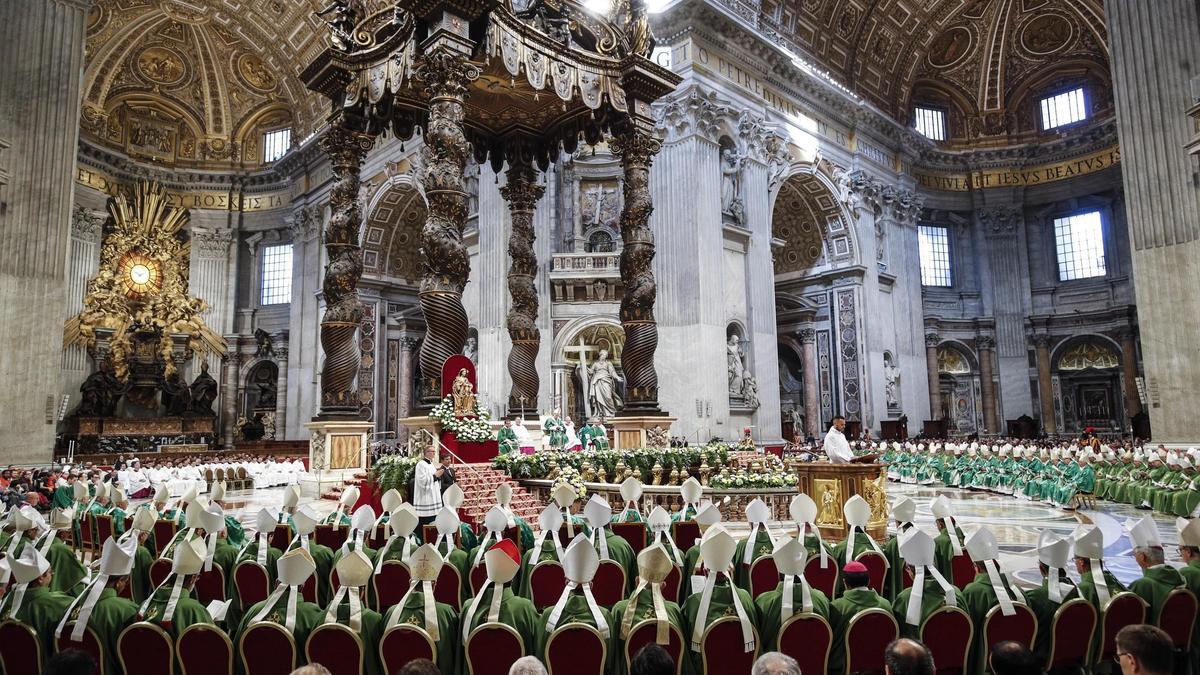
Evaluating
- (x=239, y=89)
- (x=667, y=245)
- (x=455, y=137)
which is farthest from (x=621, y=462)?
(x=239, y=89)

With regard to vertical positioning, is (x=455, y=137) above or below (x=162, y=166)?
below

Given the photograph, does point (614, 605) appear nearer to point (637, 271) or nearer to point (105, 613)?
point (105, 613)

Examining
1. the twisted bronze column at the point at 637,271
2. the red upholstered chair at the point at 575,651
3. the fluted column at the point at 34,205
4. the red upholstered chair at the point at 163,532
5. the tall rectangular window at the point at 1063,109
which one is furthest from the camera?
the tall rectangular window at the point at 1063,109

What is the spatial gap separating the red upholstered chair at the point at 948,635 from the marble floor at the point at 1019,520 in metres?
0.98

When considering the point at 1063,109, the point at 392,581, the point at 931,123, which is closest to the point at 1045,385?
the point at 1063,109

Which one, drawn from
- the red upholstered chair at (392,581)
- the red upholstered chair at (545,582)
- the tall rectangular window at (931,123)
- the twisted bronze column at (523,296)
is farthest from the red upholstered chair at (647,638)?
the tall rectangular window at (931,123)

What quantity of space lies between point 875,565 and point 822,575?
1.02 ft

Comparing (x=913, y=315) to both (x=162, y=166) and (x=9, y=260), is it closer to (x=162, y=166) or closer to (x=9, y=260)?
(x=9, y=260)

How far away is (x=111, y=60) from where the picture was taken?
88.7ft

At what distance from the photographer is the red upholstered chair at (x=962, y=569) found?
Answer: 14.7 ft

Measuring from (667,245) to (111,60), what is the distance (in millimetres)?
22629

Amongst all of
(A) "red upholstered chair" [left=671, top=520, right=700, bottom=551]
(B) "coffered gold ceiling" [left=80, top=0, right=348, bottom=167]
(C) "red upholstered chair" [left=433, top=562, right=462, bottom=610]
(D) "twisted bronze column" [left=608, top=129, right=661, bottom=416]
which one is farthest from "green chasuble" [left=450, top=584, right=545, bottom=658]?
(B) "coffered gold ceiling" [left=80, top=0, right=348, bottom=167]

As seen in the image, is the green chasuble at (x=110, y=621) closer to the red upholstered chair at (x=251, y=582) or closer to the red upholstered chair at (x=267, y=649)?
the red upholstered chair at (x=267, y=649)

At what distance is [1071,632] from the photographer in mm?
3207
